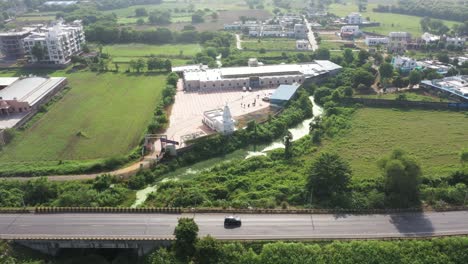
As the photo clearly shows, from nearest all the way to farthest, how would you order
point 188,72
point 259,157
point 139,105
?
1. point 259,157
2. point 139,105
3. point 188,72

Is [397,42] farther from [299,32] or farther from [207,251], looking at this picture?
Result: [207,251]

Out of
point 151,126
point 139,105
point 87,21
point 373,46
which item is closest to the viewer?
point 151,126

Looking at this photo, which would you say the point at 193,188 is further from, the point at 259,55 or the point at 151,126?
the point at 259,55

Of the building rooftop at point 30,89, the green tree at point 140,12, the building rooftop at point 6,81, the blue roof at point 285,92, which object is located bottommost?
the blue roof at point 285,92

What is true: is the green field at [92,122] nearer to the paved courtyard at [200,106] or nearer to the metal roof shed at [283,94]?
the paved courtyard at [200,106]

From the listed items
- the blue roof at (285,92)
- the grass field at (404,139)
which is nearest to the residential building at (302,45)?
the blue roof at (285,92)

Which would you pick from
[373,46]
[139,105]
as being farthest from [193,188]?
[373,46]

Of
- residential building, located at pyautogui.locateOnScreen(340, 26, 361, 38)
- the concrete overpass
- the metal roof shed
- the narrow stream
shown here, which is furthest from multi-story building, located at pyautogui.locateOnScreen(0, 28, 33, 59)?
residential building, located at pyautogui.locateOnScreen(340, 26, 361, 38)
